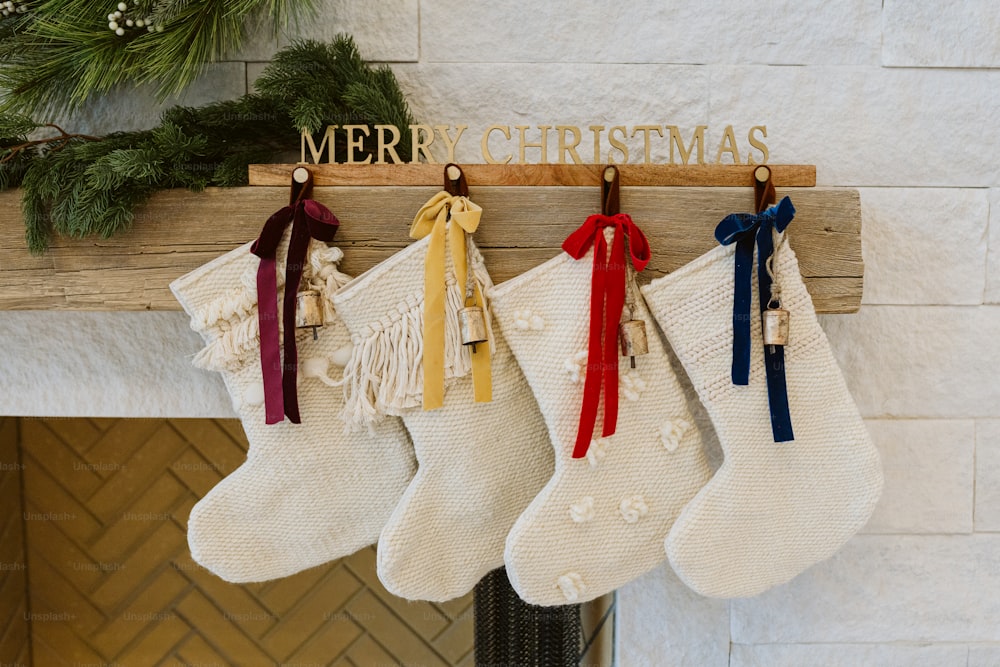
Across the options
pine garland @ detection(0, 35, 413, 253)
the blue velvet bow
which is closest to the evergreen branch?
pine garland @ detection(0, 35, 413, 253)

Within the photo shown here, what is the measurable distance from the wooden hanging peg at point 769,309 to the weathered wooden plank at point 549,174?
0.02 metres

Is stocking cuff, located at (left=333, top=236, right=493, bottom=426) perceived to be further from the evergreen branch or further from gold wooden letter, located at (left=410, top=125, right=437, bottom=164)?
the evergreen branch

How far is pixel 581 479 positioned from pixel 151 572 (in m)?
1.11

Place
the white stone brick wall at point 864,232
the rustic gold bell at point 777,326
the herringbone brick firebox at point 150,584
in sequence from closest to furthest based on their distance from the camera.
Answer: the rustic gold bell at point 777,326, the white stone brick wall at point 864,232, the herringbone brick firebox at point 150,584

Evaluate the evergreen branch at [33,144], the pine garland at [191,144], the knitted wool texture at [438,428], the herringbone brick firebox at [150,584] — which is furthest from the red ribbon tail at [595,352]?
the herringbone brick firebox at [150,584]

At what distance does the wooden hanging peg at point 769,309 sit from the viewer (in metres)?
0.90

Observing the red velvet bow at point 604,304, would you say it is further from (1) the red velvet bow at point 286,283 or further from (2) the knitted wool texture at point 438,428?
(1) the red velvet bow at point 286,283

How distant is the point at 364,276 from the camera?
0.94 metres

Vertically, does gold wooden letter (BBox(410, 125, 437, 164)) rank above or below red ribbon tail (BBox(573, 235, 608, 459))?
above

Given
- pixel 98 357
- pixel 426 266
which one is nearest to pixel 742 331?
pixel 426 266

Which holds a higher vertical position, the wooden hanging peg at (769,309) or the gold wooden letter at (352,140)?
the gold wooden letter at (352,140)

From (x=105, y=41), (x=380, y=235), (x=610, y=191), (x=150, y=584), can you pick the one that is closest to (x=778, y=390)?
(x=610, y=191)

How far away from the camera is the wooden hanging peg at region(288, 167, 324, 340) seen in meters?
0.93

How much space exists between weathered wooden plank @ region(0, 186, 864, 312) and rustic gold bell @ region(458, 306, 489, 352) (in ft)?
0.26
